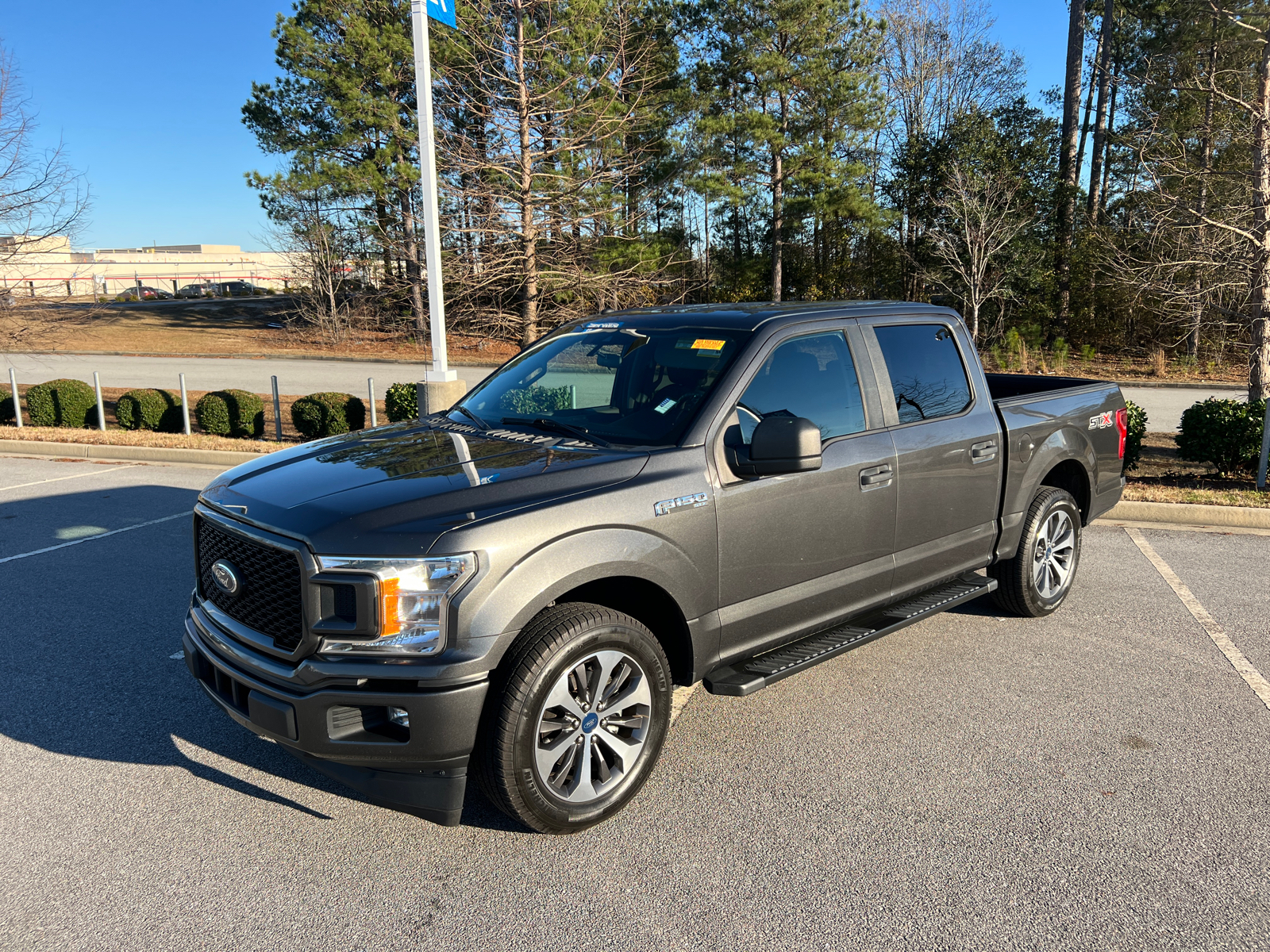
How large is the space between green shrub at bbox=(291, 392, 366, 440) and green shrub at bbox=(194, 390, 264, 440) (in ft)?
3.31

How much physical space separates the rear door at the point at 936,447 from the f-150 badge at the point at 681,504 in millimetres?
1305

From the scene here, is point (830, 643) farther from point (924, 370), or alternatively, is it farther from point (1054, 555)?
point (1054, 555)

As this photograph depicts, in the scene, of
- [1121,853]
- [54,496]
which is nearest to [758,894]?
[1121,853]

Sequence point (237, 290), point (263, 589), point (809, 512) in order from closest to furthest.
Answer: point (263, 589) < point (809, 512) < point (237, 290)

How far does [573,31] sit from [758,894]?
1632cm

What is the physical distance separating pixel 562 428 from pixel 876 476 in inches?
59.9

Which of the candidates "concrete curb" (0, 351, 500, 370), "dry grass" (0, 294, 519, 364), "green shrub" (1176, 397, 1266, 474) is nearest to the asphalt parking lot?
"green shrub" (1176, 397, 1266, 474)

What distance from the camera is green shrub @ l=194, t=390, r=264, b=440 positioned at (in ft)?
45.0

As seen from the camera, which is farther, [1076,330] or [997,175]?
[1076,330]

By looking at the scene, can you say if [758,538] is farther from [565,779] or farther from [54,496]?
[54,496]

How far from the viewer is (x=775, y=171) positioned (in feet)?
99.9

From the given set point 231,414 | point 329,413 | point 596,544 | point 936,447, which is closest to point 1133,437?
point 936,447

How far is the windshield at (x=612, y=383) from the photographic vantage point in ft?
13.1

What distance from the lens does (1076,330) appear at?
30.9 meters
